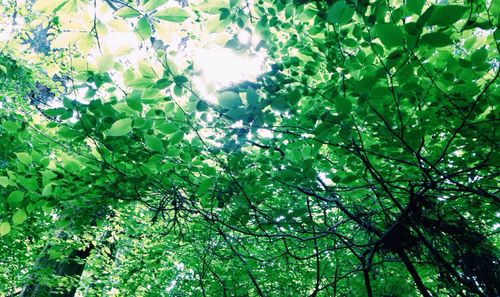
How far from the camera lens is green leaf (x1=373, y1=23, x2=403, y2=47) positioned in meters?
0.90

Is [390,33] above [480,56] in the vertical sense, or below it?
below

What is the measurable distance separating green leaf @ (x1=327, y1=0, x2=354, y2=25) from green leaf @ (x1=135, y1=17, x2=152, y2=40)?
588 millimetres

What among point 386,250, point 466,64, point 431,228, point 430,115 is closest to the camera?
point 466,64

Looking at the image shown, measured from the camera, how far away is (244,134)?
1680 millimetres

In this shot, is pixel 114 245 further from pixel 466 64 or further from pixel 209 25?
pixel 466 64

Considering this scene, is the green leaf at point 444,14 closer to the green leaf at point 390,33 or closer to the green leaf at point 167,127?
the green leaf at point 390,33

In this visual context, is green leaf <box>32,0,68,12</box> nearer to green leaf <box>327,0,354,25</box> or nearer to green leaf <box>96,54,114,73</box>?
green leaf <box>96,54,114,73</box>

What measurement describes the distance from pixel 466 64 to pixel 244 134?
1039 mm

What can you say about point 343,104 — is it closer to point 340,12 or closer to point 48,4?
point 340,12

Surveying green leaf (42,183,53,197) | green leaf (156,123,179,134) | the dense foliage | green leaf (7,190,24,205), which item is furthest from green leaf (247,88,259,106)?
green leaf (7,190,24,205)

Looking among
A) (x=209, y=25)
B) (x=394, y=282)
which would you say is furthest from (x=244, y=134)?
(x=394, y=282)

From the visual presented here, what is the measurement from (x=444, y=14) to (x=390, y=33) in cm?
14

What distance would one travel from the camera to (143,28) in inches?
39.7

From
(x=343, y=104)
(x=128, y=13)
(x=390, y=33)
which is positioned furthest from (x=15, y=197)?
(x=390, y=33)
